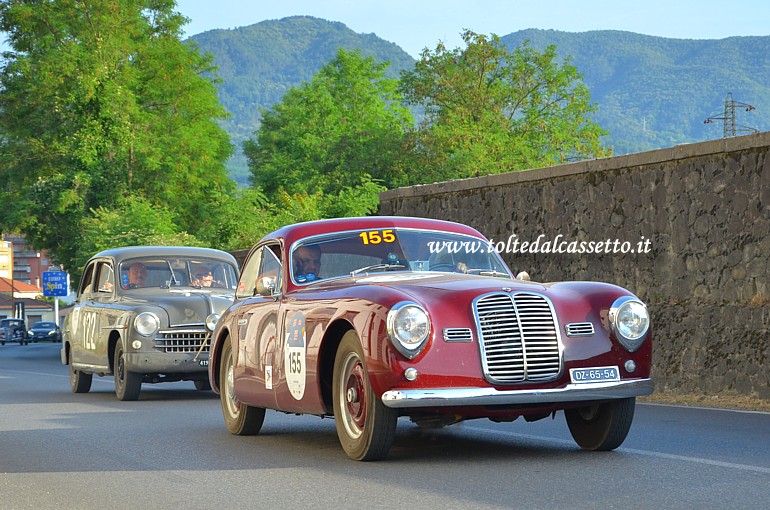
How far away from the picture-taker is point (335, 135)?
239 feet

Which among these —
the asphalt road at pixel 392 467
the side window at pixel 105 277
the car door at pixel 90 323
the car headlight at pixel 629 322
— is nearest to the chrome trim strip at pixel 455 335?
the asphalt road at pixel 392 467

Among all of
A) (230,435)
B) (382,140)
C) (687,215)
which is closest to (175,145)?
(382,140)

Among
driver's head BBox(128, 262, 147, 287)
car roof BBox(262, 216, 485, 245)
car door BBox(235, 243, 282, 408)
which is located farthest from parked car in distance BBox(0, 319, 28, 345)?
car roof BBox(262, 216, 485, 245)

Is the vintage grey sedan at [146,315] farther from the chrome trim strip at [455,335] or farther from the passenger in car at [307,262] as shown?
the chrome trim strip at [455,335]

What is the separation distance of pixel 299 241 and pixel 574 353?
2768 mm

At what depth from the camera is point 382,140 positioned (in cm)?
6656

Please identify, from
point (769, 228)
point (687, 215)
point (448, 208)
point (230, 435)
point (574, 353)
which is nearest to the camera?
point (574, 353)

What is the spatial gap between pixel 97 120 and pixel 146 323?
37969mm

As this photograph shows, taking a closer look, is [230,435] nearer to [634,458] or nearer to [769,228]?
[634,458]

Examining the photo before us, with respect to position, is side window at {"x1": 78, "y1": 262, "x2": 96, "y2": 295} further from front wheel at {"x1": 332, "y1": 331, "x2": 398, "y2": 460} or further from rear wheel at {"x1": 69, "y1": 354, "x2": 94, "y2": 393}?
front wheel at {"x1": 332, "y1": 331, "x2": 398, "y2": 460}

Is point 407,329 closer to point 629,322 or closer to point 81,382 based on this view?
point 629,322

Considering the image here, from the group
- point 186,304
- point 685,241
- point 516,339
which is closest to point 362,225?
point 516,339

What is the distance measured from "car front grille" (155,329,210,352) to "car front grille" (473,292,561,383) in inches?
349

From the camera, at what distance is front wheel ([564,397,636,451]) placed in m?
8.88
